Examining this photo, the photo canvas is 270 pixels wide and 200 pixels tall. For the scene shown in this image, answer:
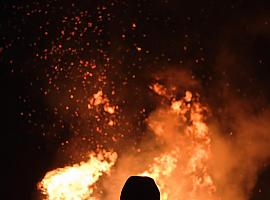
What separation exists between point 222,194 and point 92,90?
481 centimetres

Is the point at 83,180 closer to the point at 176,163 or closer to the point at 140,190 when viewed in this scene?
the point at 176,163

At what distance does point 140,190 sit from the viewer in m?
2.14

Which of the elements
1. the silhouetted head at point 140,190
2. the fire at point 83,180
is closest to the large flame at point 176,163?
the fire at point 83,180

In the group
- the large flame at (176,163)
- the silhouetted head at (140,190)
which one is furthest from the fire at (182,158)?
the silhouetted head at (140,190)

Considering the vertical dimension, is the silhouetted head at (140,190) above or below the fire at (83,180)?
below

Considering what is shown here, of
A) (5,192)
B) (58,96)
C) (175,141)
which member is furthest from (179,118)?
(5,192)

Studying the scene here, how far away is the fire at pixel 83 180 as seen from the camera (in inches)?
492

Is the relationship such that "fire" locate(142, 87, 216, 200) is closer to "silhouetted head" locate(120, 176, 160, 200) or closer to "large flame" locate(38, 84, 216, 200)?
"large flame" locate(38, 84, 216, 200)

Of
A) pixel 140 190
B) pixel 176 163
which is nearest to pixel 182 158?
pixel 176 163

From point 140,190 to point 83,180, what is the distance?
11.1m

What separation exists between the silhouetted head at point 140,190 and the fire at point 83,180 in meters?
10.5

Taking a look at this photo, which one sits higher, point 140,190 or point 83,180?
point 83,180

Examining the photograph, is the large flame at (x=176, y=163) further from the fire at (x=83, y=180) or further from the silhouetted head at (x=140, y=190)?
the silhouetted head at (x=140, y=190)

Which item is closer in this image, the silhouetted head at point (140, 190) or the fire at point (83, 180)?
the silhouetted head at point (140, 190)
